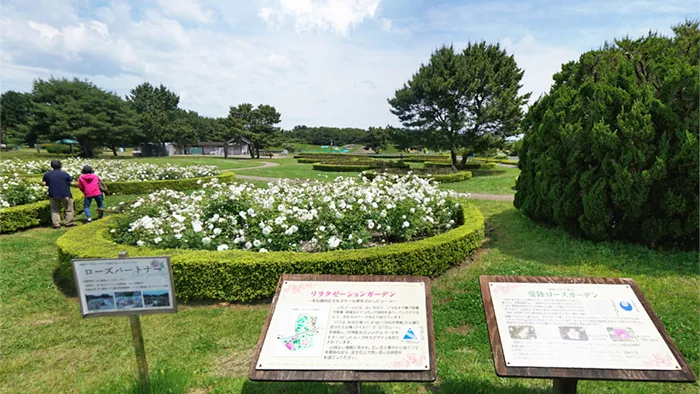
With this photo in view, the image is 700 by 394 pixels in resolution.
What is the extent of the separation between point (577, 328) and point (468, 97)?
22.9 metres

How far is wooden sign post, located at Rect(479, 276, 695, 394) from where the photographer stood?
2082mm

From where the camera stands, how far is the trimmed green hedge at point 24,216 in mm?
7867

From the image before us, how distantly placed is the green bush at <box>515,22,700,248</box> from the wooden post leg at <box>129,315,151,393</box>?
6.70 metres

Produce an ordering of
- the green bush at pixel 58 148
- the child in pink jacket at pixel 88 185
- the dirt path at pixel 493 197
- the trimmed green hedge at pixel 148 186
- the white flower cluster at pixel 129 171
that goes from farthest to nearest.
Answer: the green bush at pixel 58 148, the white flower cluster at pixel 129 171, the trimmed green hedge at pixel 148 186, the dirt path at pixel 493 197, the child in pink jacket at pixel 88 185

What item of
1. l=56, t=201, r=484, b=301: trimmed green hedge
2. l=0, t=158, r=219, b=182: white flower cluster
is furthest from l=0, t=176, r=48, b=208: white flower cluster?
l=56, t=201, r=484, b=301: trimmed green hedge

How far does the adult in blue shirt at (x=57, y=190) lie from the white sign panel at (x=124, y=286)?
24.6ft

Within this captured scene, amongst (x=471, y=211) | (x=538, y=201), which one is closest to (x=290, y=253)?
(x=471, y=211)

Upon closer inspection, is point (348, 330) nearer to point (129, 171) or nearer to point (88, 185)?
point (88, 185)

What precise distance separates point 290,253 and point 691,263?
20.4 feet

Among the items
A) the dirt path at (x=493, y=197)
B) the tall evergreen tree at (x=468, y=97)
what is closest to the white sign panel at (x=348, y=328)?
the dirt path at (x=493, y=197)

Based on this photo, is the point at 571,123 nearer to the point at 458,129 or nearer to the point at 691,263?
the point at 691,263

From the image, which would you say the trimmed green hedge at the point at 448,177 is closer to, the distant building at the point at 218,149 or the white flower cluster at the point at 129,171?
the white flower cluster at the point at 129,171

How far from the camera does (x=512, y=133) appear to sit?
23.2m

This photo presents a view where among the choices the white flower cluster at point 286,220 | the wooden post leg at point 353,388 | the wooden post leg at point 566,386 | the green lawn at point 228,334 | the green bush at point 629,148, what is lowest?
the green lawn at point 228,334
